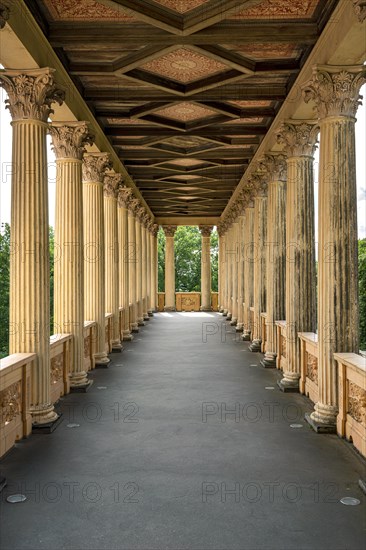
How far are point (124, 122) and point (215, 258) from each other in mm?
58192

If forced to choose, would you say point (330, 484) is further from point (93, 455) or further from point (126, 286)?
point (126, 286)

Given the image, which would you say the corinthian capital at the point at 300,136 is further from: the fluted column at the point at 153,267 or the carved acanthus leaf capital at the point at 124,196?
the fluted column at the point at 153,267

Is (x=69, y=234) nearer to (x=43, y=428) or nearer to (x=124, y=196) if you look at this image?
(x=43, y=428)

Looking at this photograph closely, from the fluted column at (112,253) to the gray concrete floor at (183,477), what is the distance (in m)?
6.50

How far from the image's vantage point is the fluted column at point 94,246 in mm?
13828

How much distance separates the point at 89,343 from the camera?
44.1 ft

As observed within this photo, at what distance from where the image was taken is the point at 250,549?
447cm

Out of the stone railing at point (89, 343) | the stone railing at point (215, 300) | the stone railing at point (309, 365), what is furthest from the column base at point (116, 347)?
the stone railing at point (215, 300)

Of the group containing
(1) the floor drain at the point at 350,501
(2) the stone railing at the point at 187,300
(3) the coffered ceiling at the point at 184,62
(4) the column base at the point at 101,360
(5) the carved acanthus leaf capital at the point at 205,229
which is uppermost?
(3) the coffered ceiling at the point at 184,62

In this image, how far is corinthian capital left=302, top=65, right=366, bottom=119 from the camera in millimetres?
8266

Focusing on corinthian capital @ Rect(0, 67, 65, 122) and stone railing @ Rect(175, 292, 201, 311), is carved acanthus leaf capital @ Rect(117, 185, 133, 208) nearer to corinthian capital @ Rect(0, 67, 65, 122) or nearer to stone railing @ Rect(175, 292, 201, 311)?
corinthian capital @ Rect(0, 67, 65, 122)

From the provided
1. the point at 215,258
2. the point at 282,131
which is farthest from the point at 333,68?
the point at 215,258

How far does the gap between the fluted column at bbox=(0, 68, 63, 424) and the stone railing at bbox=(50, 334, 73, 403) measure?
1388mm

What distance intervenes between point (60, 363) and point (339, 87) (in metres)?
6.94
